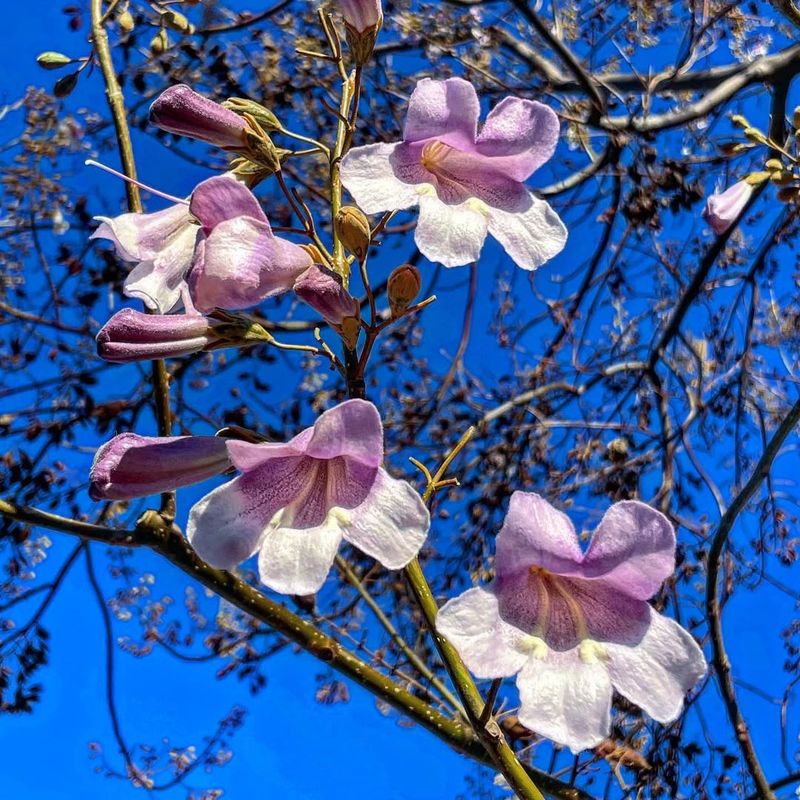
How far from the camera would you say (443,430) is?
13.5ft

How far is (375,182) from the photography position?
96 cm

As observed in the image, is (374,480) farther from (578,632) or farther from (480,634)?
(578,632)

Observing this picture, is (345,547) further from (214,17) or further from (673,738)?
(214,17)

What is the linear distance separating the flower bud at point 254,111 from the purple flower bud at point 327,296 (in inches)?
13.5

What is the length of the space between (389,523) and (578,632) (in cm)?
33

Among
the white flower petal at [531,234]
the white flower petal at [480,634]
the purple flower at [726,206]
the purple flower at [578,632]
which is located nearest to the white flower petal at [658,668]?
the purple flower at [578,632]

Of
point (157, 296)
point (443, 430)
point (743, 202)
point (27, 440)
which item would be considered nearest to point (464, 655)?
point (157, 296)

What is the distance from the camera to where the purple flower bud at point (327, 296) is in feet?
2.78

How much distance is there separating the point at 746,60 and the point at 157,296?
3.82 m

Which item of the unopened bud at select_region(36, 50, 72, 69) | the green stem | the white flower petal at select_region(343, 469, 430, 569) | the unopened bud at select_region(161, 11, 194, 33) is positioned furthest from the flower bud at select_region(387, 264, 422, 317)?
the unopened bud at select_region(161, 11, 194, 33)

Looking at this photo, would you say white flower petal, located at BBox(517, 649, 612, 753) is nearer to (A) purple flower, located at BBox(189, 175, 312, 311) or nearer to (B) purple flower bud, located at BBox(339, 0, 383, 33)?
(A) purple flower, located at BBox(189, 175, 312, 311)

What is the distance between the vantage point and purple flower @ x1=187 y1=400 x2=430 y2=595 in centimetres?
81

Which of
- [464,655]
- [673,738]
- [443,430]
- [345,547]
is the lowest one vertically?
[464,655]

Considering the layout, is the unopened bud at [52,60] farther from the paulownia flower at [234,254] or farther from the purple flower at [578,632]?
the purple flower at [578,632]
